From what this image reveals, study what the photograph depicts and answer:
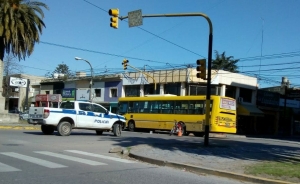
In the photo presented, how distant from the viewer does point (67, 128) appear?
2014cm

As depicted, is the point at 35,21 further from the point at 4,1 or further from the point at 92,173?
the point at 92,173

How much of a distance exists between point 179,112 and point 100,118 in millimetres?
9297

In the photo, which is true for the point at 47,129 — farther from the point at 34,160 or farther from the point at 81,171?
the point at 81,171

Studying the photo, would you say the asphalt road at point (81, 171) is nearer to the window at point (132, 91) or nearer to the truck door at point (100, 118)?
the truck door at point (100, 118)

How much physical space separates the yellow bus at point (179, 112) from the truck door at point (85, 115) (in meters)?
9.70

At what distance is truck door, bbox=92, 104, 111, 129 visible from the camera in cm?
2159

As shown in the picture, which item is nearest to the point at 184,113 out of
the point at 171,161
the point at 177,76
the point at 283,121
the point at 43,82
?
the point at 177,76

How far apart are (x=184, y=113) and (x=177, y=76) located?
10940 mm

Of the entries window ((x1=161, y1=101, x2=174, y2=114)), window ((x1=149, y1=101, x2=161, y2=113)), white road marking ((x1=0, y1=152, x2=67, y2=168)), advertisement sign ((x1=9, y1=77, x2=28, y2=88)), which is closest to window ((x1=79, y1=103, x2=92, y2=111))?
white road marking ((x1=0, y1=152, x2=67, y2=168))

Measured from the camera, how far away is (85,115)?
825 inches

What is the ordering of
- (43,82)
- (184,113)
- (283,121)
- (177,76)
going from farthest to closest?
(43,82) < (283,121) < (177,76) < (184,113)

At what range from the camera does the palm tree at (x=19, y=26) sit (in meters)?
26.6

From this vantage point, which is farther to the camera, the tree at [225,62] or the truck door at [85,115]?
the tree at [225,62]

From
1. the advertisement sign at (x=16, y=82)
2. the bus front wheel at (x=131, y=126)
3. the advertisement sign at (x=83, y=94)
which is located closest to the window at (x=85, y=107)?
the bus front wheel at (x=131, y=126)
